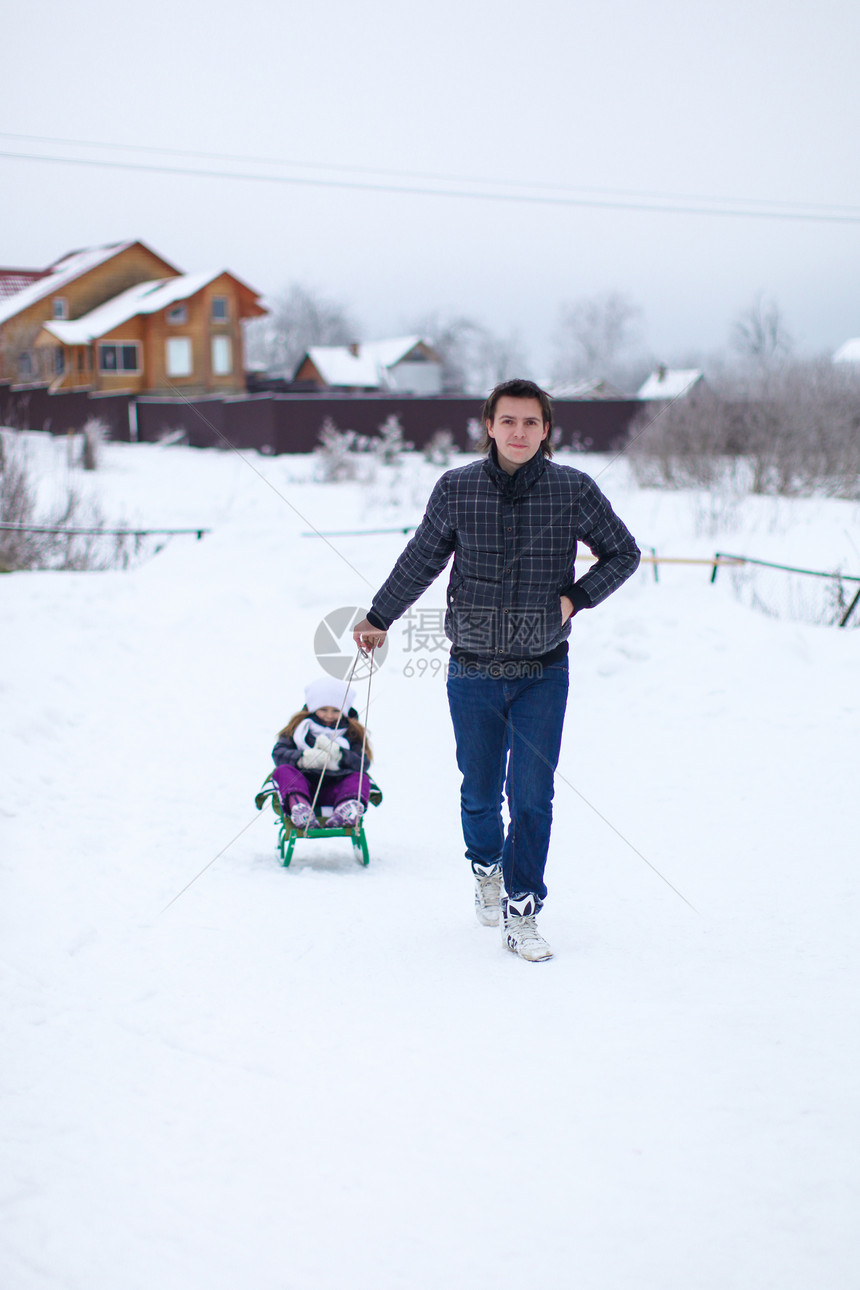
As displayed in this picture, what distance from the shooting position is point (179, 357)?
3375 centimetres

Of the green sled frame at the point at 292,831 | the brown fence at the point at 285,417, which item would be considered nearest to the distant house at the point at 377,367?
the brown fence at the point at 285,417

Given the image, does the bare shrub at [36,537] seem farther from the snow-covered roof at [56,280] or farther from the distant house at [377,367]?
the distant house at [377,367]

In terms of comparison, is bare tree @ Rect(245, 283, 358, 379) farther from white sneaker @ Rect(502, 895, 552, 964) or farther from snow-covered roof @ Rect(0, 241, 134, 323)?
white sneaker @ Rect(502, 895, 552, 964)

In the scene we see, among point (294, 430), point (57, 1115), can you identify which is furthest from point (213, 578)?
point (294, 430)

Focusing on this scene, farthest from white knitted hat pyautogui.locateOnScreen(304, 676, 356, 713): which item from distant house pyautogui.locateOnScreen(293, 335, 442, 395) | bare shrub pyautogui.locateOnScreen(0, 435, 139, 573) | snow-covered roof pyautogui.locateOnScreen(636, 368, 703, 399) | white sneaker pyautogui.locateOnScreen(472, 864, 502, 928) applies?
distant house pyautogui.locateOnScreen(293, 335, 442, 395)

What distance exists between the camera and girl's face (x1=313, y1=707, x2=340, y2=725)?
4.90 metres

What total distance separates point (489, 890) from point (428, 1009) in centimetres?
75

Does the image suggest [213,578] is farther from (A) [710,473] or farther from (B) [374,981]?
(A) [710,473]

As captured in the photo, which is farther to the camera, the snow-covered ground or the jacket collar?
the jacket collar

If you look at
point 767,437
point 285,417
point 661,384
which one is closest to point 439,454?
point 285,417

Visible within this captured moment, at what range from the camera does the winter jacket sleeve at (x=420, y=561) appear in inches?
129

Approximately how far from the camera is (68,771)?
5586mm

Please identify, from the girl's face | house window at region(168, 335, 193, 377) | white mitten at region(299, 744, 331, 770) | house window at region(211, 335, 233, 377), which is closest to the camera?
white mitten at region(299, 744, 331, 770)

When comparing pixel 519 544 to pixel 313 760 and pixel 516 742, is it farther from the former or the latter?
pixel 313 760
